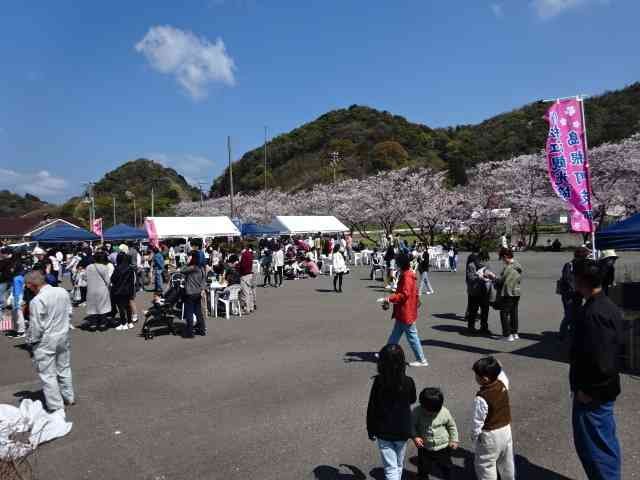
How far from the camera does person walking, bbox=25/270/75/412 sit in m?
4.92

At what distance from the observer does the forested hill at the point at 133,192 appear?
87.7 metres

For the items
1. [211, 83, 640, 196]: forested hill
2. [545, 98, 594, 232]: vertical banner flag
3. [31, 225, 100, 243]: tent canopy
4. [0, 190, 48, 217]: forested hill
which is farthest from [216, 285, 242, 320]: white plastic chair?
[0, 190, 48, 217]: forested hill

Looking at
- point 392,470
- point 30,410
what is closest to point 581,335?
point 392,470

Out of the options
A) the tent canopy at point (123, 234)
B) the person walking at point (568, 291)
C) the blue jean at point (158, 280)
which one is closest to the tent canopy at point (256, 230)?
the tent canopy at point (123, 234)

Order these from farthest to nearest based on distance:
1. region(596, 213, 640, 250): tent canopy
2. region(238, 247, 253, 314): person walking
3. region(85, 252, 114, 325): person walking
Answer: region(238, 247, 253, 314): person walking → region(85, 252, 114, 325): person walking → region(596, 213, 640, 250): tent canopy

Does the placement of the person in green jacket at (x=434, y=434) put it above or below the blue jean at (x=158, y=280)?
below

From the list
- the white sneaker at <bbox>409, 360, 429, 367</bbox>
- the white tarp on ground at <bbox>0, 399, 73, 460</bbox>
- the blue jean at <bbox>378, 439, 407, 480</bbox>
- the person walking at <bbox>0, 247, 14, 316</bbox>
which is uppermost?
the person walking at <bbox>0, 247, 14, 316</bbox>

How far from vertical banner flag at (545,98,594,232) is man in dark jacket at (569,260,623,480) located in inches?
213

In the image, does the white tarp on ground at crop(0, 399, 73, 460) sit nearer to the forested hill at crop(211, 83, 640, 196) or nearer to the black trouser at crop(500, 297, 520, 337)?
the black trouser at crop(500, 297, 520, 337)

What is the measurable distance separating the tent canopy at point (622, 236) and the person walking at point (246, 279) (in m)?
7.36

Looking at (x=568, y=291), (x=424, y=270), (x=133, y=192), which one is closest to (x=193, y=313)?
(x=568, y=291)

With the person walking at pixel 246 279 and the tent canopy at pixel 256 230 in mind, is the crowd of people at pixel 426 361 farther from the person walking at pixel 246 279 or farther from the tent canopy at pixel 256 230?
the tent canopy at pixel 256 230

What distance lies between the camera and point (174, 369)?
6.80 meters

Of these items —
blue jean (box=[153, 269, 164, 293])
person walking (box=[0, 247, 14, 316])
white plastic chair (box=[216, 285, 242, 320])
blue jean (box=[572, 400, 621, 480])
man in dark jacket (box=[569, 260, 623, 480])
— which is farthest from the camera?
blue jean (box=[153, 269, 164, 293])
